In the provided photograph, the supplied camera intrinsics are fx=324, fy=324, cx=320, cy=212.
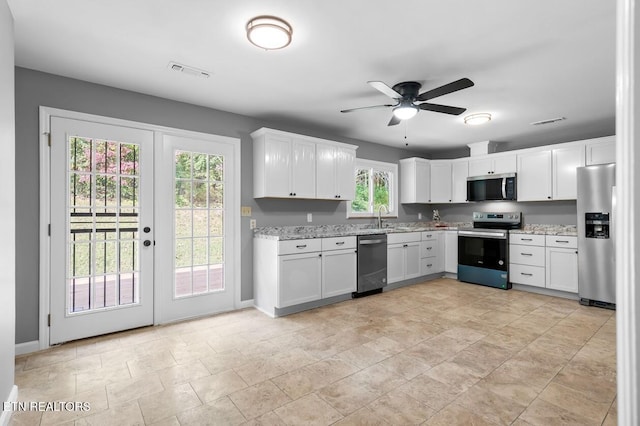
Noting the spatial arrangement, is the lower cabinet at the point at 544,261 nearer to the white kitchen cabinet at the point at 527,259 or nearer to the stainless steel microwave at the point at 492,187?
the white kitchen cabinet at the point at 527,259

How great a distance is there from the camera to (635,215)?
48 centimetres

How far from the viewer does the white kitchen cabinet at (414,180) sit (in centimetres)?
599

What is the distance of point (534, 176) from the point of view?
16.6 ft

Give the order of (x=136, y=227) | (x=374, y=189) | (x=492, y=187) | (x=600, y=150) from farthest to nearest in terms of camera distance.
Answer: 1. (x=374, y=189)
2. (x=492, y=187)
3. (x=600, y=150)
4. (x=136, y=227)

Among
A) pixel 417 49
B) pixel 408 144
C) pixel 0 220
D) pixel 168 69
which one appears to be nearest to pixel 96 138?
pixel 168 69

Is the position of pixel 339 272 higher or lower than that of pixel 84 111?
lower

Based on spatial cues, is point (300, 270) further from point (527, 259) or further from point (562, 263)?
point (562, 263)

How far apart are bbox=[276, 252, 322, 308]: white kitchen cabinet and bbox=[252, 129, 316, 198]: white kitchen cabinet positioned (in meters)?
0.83

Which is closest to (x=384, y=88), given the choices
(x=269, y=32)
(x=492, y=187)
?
(x=269, y=32)

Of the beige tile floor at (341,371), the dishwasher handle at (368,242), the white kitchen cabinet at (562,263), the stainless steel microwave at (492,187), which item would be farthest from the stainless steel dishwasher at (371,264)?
the white kitchen cabinet at (562,263)

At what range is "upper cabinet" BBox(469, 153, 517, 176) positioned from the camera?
532cm

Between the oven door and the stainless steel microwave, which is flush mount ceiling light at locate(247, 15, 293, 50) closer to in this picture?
the oven door

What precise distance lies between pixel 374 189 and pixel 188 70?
12.3ft

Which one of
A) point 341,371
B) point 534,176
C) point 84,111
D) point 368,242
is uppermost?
point 84,111
